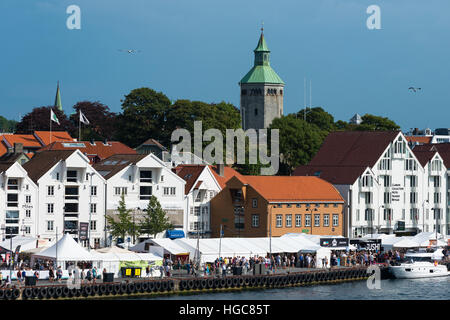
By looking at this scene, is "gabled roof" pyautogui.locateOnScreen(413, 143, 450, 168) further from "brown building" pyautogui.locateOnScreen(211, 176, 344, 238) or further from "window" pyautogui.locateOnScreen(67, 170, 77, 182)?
"window" pyautogui.locateOnScreen(67, 170, 77, 182)

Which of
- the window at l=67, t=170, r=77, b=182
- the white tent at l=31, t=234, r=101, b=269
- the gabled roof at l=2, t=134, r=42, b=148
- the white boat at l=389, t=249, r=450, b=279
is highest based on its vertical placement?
the gabled roof at l=2, t=134, r=42, b=148

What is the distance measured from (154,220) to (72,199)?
804 centimetres

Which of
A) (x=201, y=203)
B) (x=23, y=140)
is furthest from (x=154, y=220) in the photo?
(x=23, y=140)

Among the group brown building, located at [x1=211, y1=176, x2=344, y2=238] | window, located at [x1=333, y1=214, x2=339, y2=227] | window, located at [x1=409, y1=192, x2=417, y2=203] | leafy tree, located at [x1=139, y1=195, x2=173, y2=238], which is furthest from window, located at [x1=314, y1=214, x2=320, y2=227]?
window, located at [x1=409, y1=192, x2=417, y2=203]

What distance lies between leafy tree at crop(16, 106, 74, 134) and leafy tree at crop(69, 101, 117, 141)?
150cm

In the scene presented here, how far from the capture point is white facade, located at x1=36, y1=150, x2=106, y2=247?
10681 cm

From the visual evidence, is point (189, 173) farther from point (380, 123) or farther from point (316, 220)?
point (380, 123)

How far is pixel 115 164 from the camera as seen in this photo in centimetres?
11494

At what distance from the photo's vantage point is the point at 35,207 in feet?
348

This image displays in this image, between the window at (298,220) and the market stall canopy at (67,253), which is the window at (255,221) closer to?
the window at (298,220)
